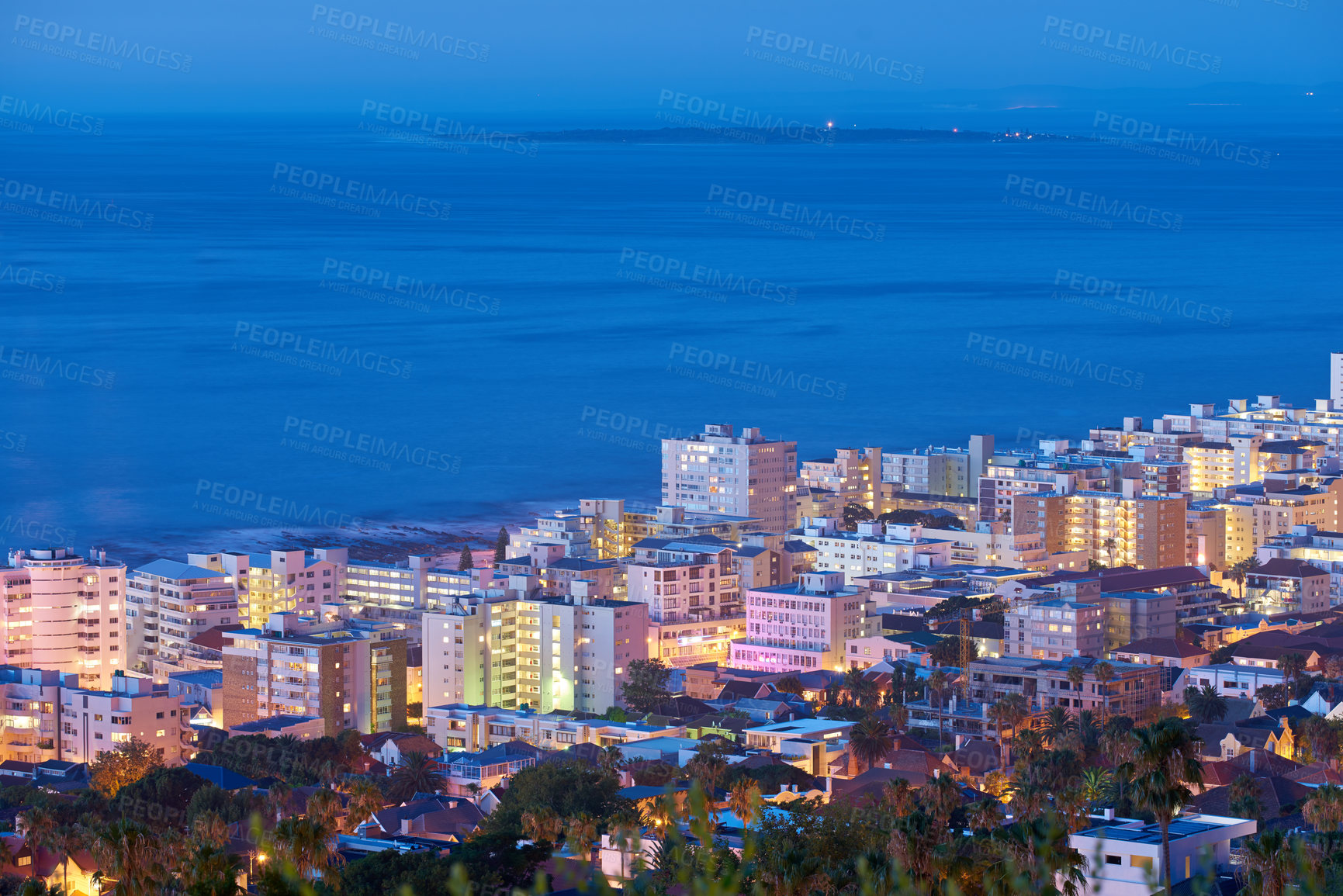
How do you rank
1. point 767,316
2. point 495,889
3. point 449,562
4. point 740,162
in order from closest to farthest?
point 495,889, point 449,562, point 767,316, point 740,162

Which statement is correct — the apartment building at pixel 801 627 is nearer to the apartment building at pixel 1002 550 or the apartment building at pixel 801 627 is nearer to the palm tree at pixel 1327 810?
the apartment building at pixel 1002 550

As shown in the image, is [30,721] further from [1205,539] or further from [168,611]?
[1205,539]

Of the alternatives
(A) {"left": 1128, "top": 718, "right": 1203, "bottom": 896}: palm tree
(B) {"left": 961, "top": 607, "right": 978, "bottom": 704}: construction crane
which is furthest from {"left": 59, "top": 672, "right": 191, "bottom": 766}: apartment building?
(A) {"left": 1128, "top": 718, "right": 1203, "bottom": 896}: palm tree

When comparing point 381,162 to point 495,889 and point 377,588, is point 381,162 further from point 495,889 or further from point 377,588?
point 495,889

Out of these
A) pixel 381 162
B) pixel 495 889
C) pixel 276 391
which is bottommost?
pixel 495 889

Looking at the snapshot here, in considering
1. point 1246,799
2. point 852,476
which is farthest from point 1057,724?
point 852,476

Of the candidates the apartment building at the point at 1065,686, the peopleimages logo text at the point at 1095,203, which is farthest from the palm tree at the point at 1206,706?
the peopleimages logo text at the point at 1095,203

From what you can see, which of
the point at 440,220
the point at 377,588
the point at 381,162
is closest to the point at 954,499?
the point at 377,588
